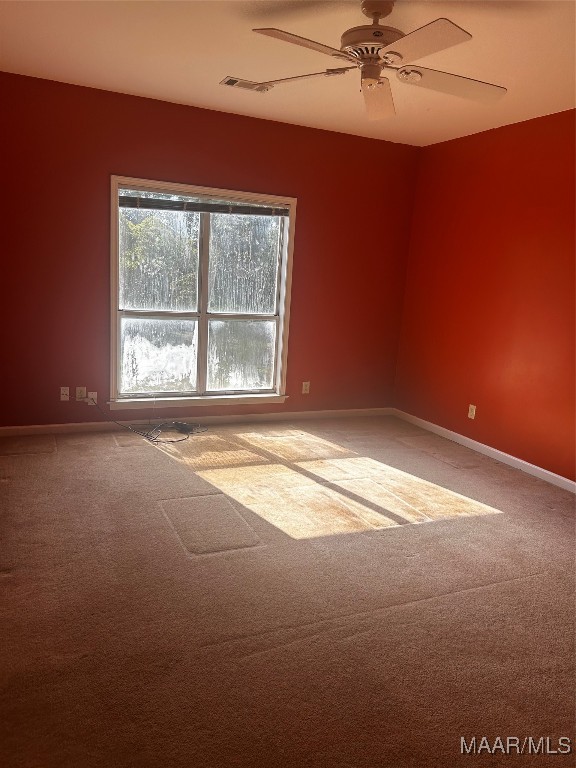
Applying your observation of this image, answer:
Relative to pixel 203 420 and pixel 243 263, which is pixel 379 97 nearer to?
pixel 243 263

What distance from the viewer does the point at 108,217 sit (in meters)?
4.19

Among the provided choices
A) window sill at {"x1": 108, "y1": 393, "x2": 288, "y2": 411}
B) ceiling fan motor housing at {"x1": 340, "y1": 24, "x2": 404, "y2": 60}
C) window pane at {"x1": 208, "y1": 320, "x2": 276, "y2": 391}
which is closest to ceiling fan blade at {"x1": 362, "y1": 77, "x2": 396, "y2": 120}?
ceiling fan motor housing at {"x1": 340, "y1": 24, "x2": 404, "y2": 60}

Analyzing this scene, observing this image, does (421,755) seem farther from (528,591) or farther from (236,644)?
Result: (528,591)

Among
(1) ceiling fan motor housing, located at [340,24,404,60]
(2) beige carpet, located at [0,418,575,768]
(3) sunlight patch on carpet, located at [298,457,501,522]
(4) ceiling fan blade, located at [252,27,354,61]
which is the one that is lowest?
(2) beige carpet, located at [0,418,575,768]

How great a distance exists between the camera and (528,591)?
255 cm

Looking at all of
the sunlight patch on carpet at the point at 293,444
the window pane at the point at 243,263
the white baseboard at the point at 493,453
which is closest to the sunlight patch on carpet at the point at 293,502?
the sunlight patch on carpet at the point at 293,444

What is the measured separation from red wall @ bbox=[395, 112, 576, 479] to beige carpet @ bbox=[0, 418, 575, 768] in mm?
665

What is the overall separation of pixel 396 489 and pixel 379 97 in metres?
2.31

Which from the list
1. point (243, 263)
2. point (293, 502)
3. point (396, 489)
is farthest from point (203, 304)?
point (396, 489)

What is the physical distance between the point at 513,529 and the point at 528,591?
0.66 m

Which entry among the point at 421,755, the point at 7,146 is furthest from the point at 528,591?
the point at 7,146

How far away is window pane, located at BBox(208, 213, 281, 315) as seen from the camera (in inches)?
183

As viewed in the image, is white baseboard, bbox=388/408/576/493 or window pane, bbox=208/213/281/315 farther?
window pane, bbox=208/213/281/315

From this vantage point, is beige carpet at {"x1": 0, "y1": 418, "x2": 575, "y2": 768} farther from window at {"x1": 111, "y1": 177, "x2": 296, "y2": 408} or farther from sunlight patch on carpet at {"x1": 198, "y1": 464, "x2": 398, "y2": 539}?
window at {"x1": 111, "y1": 177, "x2": 296, "y2": 408}
